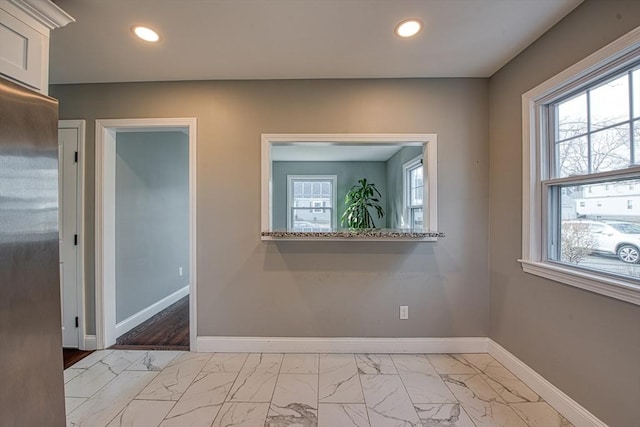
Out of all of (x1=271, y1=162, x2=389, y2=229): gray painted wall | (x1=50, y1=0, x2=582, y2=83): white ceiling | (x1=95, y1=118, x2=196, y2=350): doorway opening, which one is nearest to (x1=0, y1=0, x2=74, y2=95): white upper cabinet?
(x1=50, y1=0, x2=582, y2=83): white ceiling

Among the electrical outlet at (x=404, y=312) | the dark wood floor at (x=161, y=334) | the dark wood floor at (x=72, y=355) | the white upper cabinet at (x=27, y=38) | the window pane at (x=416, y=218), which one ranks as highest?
the white upper cabinet at (x=27, y=38)

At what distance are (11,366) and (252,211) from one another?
5.41 ft

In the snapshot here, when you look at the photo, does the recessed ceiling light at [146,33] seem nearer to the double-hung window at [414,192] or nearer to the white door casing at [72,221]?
the white door casing at [72,221]

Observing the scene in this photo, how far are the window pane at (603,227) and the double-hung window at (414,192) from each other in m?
2.27

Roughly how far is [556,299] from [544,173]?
85 cm

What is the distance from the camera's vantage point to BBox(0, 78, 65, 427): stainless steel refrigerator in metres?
1.18

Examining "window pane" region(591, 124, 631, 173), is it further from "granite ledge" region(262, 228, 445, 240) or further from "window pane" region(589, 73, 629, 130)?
"granite ledge" region(262, 228, 445, 240)

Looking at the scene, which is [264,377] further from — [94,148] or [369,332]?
[94,148]

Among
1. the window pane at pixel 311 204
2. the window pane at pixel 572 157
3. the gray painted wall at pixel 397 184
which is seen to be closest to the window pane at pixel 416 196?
the gray painted wall at pixel 397 184

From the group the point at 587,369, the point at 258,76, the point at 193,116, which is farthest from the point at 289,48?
the point at 587,369

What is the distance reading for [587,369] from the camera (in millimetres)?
1641

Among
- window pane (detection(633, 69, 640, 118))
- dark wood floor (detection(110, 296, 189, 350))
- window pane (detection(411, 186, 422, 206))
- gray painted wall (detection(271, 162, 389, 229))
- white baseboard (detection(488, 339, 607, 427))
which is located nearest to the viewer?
window pane (detection(633, 69, 640, 118))

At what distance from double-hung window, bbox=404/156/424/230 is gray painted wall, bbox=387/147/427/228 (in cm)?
12

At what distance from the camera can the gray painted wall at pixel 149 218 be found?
9.83 feet
